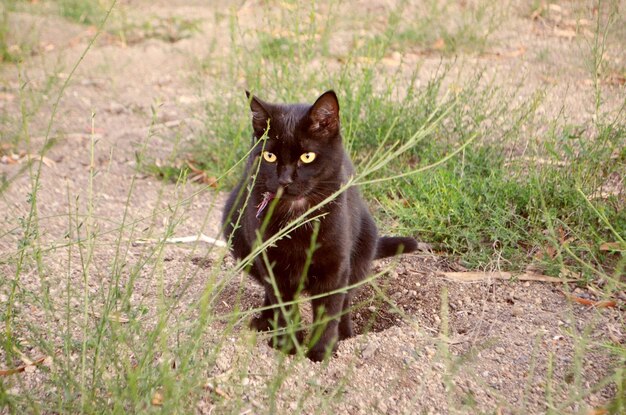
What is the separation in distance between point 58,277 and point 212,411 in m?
1.05

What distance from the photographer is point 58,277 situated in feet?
8.18

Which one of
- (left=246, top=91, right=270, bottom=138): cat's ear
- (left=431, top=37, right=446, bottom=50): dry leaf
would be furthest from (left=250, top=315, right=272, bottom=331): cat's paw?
(left=431, top=37, right=446, bottom=50): dry leaf

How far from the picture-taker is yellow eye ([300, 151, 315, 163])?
2.40m

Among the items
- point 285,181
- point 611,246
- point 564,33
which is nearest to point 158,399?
point 285,181

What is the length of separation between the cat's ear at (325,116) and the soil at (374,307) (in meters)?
0.58

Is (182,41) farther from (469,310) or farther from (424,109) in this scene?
(469,310)

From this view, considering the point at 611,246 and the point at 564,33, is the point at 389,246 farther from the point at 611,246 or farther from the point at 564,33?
the point at 564,33

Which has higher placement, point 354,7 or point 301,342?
point 354,7

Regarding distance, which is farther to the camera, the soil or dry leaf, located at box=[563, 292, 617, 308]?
dry leaf, located at box=[563, 292, 617, 308]

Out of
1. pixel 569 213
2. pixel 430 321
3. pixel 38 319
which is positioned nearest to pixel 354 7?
pixel 569 213

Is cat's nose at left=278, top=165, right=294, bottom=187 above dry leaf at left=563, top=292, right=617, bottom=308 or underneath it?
above

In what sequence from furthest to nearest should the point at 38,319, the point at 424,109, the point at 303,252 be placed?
the point at 424,109, the point at 303,252, the point at 38,319

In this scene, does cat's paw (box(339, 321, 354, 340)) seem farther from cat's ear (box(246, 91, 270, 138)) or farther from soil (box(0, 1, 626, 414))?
cat's ear (box(246, 91, 270, 138))

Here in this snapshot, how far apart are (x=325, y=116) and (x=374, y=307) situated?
0.92 metres
